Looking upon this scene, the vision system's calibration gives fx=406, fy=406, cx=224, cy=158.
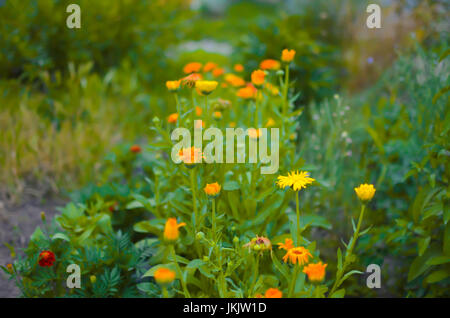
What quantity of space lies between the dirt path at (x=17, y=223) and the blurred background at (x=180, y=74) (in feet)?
0.03

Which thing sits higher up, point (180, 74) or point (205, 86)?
point (180, 74)

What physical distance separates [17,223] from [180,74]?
253cm

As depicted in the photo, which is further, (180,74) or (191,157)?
(180,74)

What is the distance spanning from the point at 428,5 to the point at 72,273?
3250 mm

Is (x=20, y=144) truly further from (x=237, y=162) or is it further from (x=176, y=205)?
(x=237, y=162)

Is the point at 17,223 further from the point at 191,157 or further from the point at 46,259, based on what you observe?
the point at 191,157

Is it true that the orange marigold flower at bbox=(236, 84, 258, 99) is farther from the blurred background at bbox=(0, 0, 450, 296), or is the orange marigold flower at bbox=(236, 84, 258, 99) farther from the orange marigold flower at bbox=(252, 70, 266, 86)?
the blurred background at bbox=(0, 0, 450, 296)

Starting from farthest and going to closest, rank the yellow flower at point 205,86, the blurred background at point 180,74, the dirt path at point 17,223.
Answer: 1. the blurred background at point 180,74
2. the dirt path at point 17,223
3. the yellow flower at point 205,86

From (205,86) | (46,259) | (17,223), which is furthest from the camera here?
(17,223)

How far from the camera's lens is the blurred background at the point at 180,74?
2.15m

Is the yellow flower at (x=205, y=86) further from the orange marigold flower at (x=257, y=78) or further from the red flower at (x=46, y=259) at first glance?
the red flower at (x=46, y=259)

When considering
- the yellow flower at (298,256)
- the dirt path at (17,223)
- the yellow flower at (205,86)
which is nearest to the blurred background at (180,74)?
the dirt path at (17,223)

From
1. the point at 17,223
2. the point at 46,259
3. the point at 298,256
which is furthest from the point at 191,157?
the point at 17,223

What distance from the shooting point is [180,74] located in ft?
14.1
